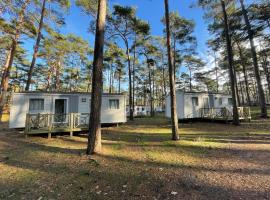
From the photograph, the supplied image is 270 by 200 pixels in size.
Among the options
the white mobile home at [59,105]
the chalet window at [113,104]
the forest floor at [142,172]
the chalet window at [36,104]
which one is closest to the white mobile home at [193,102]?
the white mobile home at [59,105]

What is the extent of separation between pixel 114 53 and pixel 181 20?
8322 mm

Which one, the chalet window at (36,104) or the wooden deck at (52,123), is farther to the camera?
the chalet window at (36,104)

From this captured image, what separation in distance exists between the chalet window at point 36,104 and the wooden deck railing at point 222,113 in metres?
13.5

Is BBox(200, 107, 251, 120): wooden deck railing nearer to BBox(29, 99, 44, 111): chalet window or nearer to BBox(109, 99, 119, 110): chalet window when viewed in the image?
BBox(109, 99, 119, 110): chalet window

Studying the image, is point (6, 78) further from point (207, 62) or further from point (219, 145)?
point (207, 62)

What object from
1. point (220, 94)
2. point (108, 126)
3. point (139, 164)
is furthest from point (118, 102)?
point (220, 94)

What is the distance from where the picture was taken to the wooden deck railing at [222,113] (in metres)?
14.2

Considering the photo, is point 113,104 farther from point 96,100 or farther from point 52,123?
point 96,100

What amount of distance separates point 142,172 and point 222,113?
12599 mm

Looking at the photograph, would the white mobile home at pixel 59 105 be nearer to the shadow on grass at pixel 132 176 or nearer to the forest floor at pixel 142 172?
the forest floor at pixel 142 172

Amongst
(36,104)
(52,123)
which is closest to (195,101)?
(52,123)

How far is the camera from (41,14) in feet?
44.4

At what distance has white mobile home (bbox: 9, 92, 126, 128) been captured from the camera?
11.2m

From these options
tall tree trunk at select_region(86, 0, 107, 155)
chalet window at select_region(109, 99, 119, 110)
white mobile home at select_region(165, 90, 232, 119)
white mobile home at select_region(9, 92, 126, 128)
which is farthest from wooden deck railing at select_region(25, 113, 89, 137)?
white mobile home at select_region(165, 90, 232, 119)
